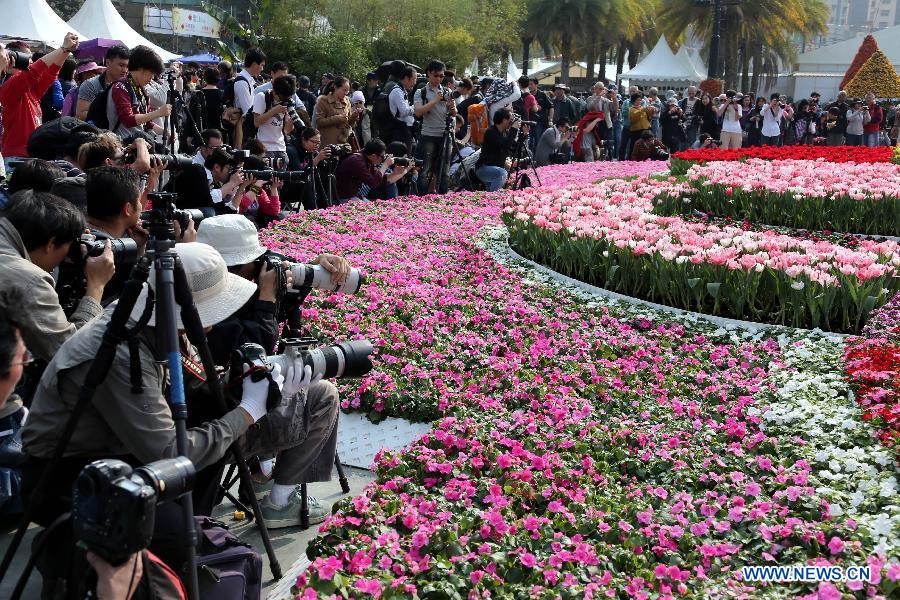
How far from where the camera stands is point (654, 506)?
4.00 meters

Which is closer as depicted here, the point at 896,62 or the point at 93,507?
the point at 93,507

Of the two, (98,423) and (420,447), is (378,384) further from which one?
(98,423)

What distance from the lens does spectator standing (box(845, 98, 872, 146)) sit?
78.8 ft

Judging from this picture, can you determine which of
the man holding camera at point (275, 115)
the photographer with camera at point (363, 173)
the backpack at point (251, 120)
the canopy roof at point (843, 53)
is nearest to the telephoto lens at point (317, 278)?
the man holding camera at point (275, 115)

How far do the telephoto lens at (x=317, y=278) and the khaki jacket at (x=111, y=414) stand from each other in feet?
3.80

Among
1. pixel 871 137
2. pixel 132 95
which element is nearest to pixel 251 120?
pixel 132 95

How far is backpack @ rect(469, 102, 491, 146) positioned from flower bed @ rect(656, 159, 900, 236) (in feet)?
14.6

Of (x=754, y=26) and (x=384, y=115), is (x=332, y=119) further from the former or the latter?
(x=754, y=26)

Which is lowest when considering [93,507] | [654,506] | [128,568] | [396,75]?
[654,506]

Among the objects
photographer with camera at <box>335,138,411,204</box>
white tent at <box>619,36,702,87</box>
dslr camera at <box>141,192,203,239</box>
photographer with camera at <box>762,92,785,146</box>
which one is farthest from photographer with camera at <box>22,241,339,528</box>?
white tent at <box>619,36,702,87</box>

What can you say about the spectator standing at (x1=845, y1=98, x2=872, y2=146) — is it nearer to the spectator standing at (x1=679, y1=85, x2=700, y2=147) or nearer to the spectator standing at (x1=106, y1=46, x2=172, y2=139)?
the spectator standing at (x1=679, y1=85, x2=700, y2=147)

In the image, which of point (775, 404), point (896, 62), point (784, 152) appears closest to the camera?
point (775, 404)

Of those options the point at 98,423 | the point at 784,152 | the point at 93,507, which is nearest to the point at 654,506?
the point at 98,423

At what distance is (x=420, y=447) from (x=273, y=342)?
804mm
